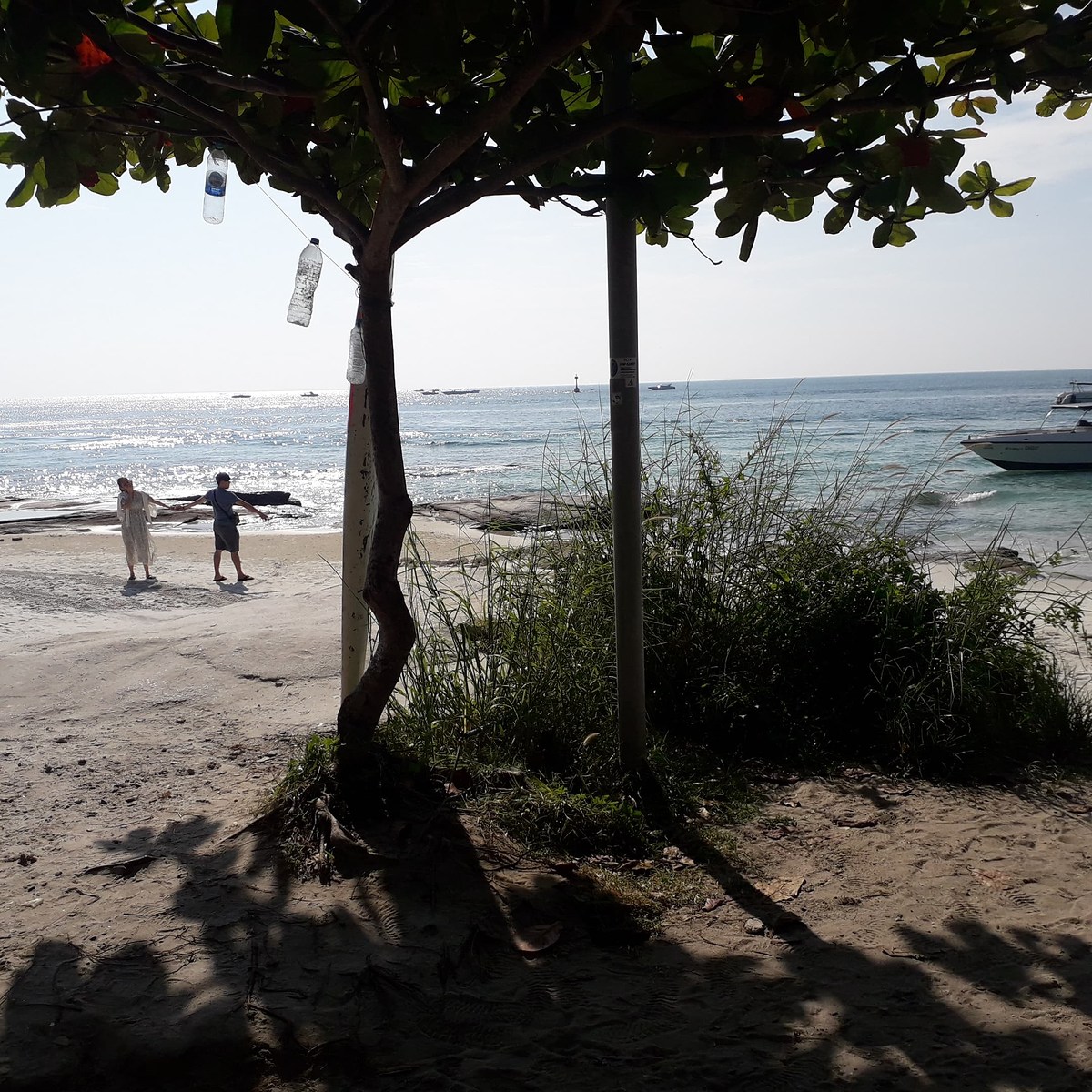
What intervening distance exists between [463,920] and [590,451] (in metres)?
3.26

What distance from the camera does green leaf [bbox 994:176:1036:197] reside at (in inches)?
123

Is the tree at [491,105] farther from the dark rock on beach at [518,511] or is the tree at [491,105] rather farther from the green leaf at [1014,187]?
the dark rock on beach at [518,511]

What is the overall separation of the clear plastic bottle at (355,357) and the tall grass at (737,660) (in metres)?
1.05

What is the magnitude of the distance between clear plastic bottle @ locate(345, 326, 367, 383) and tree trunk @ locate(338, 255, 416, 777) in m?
0.25

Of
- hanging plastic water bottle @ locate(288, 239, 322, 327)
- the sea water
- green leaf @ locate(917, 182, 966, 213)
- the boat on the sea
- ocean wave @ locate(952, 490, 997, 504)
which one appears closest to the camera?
green leaf @ locate(917, 182, 966, 213)

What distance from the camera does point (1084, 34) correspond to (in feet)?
8.67

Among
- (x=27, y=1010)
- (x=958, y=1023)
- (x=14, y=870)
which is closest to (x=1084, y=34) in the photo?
(x=958, y=1023)

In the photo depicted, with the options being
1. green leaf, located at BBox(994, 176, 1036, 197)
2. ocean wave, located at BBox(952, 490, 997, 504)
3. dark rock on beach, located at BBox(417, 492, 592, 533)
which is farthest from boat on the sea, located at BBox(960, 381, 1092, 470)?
green leaf, located at BBox(994, 176, 1036, 197)

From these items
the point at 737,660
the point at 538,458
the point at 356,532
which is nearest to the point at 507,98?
the point at 356,532

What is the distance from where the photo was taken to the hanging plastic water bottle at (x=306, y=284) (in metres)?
3.95

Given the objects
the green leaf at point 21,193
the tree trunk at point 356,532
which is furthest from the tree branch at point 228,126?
the tree trunk at point 356,532

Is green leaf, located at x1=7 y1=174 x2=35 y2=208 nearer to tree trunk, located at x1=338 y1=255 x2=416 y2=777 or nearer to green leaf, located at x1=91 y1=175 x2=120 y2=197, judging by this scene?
green leaf, located at x1=91 y1=175 x2=120 y2=197

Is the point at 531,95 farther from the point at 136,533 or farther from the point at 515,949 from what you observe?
the point at 136,533

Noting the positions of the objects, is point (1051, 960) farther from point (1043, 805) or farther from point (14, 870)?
point (14, 870)
